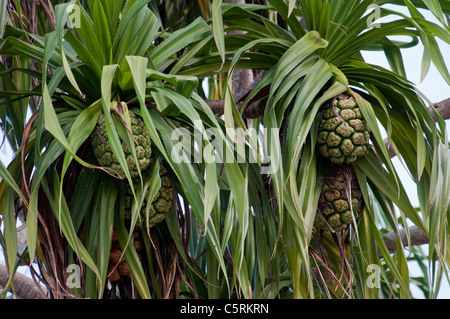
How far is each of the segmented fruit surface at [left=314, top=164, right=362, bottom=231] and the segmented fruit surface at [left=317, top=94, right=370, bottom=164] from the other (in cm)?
4

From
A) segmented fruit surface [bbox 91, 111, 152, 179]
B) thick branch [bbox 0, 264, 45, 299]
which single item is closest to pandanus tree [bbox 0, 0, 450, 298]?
segmented fruit surface [bbox 91, 111, 152, 179]

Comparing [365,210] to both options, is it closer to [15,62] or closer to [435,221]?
[435,221]

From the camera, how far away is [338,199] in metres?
1.32

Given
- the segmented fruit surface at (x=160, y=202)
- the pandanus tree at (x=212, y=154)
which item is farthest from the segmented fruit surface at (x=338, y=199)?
the segmented fruit surface at (x=160, y=202)

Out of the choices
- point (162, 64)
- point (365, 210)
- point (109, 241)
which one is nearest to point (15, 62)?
point (162, 64)

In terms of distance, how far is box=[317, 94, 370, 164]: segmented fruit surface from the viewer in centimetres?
128

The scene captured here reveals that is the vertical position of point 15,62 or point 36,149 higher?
point 15,62

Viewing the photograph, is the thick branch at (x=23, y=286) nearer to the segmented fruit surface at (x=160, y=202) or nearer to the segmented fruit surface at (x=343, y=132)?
the segmented fruit surface at (x=160, y=202)

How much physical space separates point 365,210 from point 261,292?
337mm

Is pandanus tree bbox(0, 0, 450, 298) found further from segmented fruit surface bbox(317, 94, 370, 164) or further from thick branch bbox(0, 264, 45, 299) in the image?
thick branch bbox(0, 264, 45, 299)

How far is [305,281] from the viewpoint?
1369 millimetres

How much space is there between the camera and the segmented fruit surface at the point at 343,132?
128 cm
